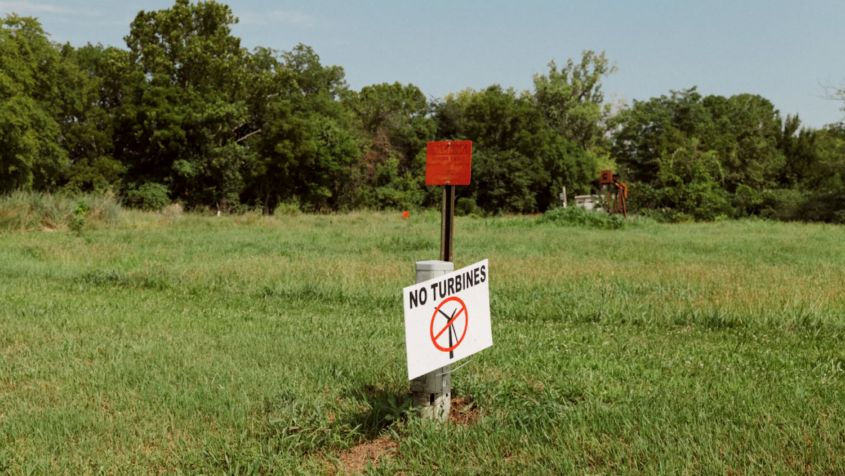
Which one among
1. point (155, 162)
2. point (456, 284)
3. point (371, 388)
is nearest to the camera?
point (456, 284)

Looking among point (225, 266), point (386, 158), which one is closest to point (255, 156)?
point (386, 158)

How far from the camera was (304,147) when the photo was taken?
43.8 metres

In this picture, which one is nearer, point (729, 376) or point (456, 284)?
point (456, 284)

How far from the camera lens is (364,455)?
4016mm

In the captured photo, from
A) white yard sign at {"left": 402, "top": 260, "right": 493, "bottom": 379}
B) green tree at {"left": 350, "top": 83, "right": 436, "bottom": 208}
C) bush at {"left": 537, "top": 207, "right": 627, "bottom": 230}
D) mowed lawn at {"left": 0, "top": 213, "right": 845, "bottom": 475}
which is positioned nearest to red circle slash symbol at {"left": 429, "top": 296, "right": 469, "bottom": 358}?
white yard sign at {"left": 402, "top": 260, "right": 493, "bottom": 379}

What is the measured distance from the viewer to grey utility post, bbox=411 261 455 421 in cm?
412

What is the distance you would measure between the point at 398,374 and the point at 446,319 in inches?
60.6

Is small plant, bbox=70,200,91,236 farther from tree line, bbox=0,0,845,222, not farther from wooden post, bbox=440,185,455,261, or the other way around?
wooden post, bbox=440,185,455,261

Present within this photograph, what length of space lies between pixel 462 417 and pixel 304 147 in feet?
134

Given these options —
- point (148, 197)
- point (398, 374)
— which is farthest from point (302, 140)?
point (398, 374)

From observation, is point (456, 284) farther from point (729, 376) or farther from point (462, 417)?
point (729, 376)

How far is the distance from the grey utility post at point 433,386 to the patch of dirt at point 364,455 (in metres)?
0.31

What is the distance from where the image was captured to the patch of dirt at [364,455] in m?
3.84

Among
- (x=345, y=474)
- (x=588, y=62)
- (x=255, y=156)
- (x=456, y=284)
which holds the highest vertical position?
(x=588, y=62)
